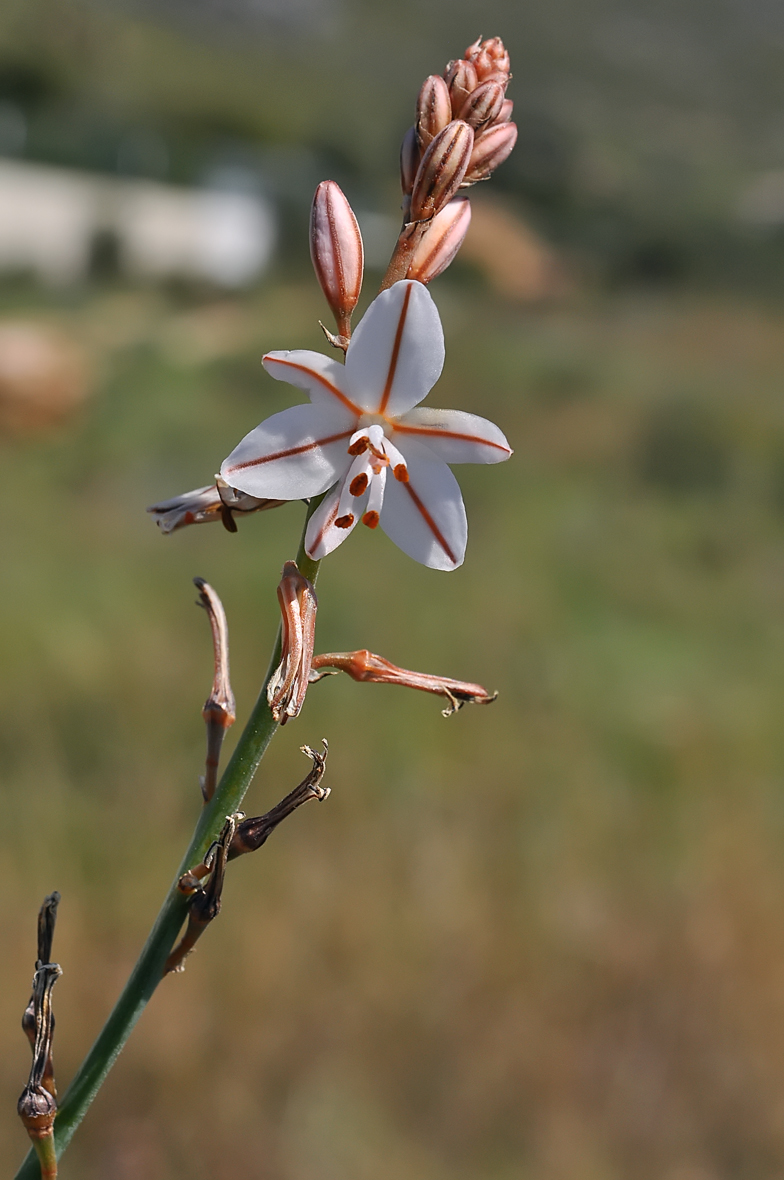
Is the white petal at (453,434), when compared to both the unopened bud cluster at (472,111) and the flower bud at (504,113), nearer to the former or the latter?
the unopened bud cluster at (472,111)

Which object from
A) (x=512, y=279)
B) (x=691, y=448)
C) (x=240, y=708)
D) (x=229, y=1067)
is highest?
(x=512, y=279)

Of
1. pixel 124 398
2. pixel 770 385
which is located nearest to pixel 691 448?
pixel 770 385

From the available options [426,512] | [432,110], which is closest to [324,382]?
[426,512]

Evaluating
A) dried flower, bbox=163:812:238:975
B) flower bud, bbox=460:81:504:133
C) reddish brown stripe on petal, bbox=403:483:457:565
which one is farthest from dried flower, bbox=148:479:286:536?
flower bud, bbox=460:81:504:133

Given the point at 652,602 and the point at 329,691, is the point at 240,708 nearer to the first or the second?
the point at 329,691

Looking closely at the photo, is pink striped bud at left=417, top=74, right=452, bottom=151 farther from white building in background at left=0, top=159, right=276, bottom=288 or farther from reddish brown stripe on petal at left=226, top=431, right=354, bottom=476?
white building in background at left=0, top=159, right=276, bottom=288

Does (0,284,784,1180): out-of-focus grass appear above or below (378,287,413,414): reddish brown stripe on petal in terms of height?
below

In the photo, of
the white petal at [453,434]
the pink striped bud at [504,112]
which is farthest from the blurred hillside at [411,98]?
the white petal at [453,434]
